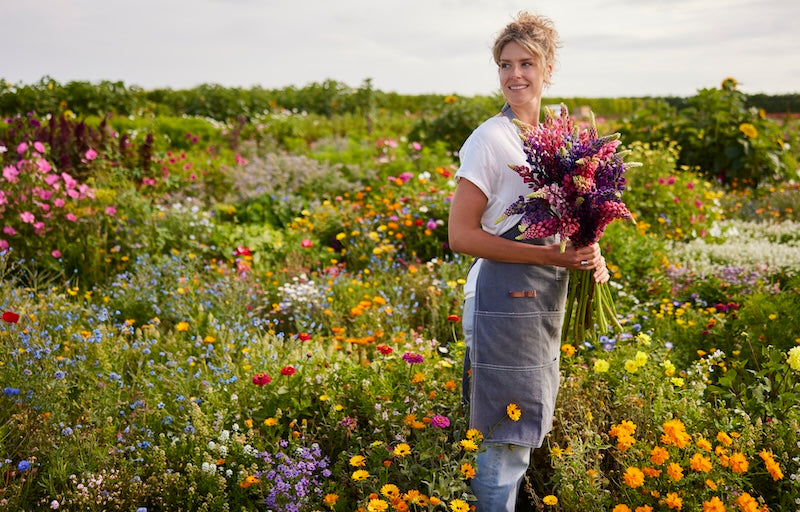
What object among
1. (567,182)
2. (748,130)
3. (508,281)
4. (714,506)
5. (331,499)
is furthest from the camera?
(748,130)

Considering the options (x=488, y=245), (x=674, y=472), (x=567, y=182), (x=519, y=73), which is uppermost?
(x=519, y=73)

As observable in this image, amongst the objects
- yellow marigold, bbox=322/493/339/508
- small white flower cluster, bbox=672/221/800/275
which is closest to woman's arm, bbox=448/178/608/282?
yellow marigold, bbox=322/493/339/508

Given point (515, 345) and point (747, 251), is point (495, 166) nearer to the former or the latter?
point (515, 345)

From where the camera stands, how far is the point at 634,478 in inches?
93.5

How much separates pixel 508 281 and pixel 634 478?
772 millimetres

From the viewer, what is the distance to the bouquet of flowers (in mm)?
2176

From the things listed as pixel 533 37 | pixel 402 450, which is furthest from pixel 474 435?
pixel 533 37

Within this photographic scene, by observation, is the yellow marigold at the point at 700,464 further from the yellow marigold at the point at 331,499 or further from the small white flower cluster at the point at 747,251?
the small white flower cluster at the point at 747,251

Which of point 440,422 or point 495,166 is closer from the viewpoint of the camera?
point 495,166

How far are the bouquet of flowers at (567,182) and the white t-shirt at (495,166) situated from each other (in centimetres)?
8

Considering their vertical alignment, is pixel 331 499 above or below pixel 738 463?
below

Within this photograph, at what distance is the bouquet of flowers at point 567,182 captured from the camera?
7.14 feet

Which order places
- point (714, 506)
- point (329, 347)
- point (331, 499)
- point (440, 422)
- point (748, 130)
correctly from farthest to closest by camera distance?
point (748, 130)
point (329, 347)
point (440, 422)
point (331, 499)
point (714, 506)

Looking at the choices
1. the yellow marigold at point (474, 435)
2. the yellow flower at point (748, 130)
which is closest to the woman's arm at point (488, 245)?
the yellow marigold at point (474, 435)
